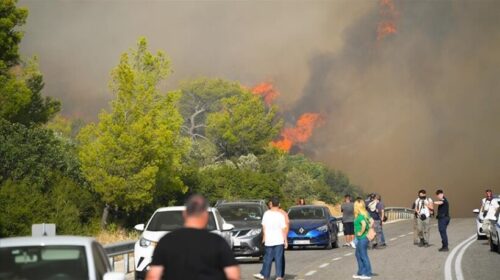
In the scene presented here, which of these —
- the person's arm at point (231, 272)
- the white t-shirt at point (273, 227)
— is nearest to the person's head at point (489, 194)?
the white t-shirt at point (273, 227)

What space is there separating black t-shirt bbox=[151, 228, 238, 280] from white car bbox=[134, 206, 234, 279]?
12.3 m

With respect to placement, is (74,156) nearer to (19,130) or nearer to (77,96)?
(19,130)

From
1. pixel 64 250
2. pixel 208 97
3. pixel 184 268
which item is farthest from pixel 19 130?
pixel 208 97

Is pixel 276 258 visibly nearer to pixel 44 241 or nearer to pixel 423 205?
pixel 44 241

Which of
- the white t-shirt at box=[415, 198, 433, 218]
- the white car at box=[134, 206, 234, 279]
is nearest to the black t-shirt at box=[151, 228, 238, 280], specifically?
the white car at box=[134, 206, 234, 279]

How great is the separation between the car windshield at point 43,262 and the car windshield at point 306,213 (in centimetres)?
2288

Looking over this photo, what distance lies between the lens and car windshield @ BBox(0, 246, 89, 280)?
9.75 meters

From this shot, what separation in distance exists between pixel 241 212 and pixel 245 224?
1.22 m

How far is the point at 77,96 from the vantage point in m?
149

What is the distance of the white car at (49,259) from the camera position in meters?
9.75

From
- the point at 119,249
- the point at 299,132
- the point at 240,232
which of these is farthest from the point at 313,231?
the point at 299,132

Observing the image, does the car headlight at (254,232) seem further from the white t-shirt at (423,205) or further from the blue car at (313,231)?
the white t-shirt at (423,205)

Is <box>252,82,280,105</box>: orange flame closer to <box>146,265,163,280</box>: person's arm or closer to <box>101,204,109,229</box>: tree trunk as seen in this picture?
<box>101,204,109,229</box>: tree trunk

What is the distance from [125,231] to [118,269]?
16125mm
